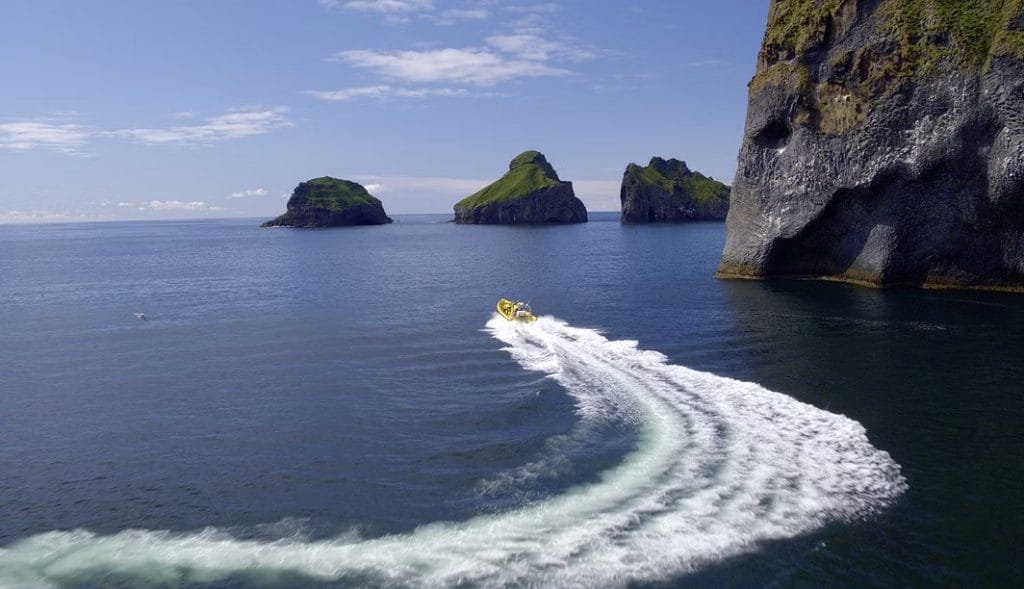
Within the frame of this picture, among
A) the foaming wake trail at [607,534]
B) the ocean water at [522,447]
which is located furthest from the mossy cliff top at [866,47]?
the foaming wake trail at [607,534]

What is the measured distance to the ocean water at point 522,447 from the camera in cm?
1889

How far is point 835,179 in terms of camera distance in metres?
62.6

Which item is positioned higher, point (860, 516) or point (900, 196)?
point (900, 196)

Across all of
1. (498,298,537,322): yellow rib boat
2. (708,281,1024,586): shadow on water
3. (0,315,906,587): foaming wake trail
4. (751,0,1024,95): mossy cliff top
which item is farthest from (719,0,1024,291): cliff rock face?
(0,315,906,587): foaming wake trail

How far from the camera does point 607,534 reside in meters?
19.7

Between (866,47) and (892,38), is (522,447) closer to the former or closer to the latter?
(892,38)

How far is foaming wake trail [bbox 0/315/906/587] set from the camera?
60.2 feet

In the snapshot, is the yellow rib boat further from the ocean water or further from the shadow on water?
the shadow on water

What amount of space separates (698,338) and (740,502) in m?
24.3

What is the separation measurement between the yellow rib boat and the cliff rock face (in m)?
29.8

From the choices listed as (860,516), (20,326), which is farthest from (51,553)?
(20,326)

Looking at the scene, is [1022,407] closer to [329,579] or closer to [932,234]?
[329,579]

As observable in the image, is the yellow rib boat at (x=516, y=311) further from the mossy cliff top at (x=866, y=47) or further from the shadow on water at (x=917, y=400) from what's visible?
the mossy cliff top at (x=866, y=47)

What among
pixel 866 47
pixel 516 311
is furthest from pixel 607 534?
pixel 866 47
